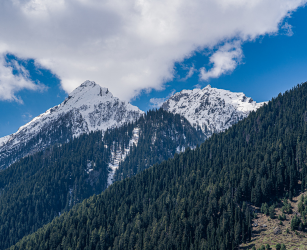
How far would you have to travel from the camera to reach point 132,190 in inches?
7677

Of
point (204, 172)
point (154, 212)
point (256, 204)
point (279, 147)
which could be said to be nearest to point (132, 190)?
point (154, 212)

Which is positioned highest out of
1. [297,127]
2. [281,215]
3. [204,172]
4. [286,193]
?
[297,127]

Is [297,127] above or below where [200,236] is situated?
above

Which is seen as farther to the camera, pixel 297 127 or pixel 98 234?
pixel 297 127

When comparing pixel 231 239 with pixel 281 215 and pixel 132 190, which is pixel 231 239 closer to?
pixel 281 215

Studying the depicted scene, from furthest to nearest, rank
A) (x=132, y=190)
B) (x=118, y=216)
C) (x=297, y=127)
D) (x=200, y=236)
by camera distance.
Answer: (x=132, y=190) < (x=297, y=127) < (x=118, y=216) < (x=200, y=236)

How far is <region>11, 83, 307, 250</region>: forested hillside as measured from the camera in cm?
12419

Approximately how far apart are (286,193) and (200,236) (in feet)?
156

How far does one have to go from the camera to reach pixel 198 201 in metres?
142

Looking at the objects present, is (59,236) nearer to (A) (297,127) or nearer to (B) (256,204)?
(B) (256,204)

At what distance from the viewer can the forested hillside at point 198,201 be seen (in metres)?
124

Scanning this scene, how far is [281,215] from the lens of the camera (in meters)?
113

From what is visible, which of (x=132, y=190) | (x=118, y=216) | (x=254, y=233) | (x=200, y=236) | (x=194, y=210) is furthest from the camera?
(x=132, y=190)

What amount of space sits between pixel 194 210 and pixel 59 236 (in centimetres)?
8957
